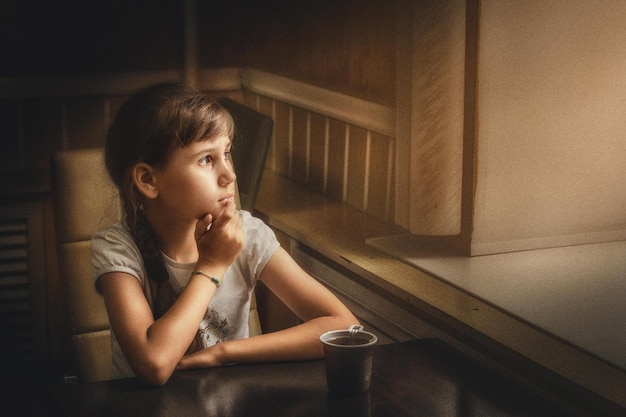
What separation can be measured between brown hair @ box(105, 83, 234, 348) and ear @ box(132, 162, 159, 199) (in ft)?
0.04

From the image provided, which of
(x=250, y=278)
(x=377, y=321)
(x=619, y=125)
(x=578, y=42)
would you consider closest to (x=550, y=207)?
(x=619, y=125)

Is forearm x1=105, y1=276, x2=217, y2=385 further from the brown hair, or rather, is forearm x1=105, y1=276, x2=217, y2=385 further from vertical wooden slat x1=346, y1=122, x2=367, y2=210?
vertical wooden slat x1=346, y1=122, x2=367, y2=210

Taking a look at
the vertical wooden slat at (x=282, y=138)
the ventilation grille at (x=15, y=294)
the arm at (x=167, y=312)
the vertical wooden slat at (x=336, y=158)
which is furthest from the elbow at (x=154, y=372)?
the ventilation grille at (x=15, y=294)

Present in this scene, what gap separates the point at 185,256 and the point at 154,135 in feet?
0.79

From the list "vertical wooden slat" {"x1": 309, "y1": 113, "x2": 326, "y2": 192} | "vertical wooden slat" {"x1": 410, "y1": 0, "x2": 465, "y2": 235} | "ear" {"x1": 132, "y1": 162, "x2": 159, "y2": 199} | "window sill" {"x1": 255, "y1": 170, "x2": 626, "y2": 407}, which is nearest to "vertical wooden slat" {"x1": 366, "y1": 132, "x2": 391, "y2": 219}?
"window sill" {"x1": 255, "y1": 170, "x2": 626, "y2": 407}

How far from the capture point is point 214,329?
1.68 metres

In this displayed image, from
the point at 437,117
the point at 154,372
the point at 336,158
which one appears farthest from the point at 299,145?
the point at 154,372

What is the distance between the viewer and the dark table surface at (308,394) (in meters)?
1.22

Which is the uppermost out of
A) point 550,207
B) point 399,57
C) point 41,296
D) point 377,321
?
point 399,57

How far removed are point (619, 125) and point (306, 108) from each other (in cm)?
115

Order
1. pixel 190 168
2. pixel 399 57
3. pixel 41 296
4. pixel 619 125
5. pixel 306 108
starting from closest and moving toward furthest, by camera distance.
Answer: pixel 190 168 < pixel 619 125 < pixel 399 57 < pixel 306 108 < pixel 41 296

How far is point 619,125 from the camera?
1630 mm

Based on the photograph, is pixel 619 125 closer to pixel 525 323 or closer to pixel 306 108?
pixel 525 323

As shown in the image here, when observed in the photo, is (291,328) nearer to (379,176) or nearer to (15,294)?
(379,176)
